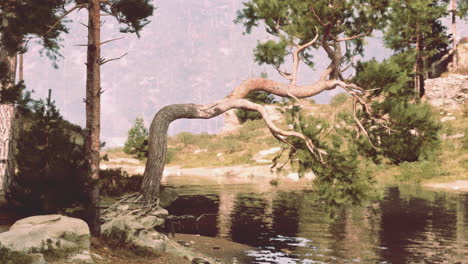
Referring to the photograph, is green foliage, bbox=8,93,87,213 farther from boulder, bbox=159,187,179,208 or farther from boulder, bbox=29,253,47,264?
boulder, bbox=159,187,179,208

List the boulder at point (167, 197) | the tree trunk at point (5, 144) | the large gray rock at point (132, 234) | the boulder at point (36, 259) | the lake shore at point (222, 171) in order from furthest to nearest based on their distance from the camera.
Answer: the lake shore at point (222, 171) < the boulder at point (167, 197) < the tree trunk at point (5, 144) < the large gray rock at point (132, 234) < the boulder at point (36, 259)

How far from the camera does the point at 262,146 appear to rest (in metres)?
63.6

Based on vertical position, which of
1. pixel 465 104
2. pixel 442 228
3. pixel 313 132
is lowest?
pixel 442 228

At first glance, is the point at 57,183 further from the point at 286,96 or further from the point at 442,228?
the point at 442,228

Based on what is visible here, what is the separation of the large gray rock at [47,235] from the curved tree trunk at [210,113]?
15.8 ft

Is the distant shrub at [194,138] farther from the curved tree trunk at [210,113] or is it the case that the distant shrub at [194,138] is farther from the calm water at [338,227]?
the curved tree trunk at [210,113]

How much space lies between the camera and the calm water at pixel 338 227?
14.9 meters

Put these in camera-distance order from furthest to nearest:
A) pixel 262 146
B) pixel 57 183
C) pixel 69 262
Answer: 1. pixel 262 146
2. pixel 57 183
3. pixel 69 262

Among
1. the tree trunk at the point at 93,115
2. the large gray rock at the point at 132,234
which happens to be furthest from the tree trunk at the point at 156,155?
the tree trunk at the point at 93,115

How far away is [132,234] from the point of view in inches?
466

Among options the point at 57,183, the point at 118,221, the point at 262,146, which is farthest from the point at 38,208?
the point at 262,146

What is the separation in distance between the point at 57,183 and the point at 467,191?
31066 mm

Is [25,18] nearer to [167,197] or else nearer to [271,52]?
[271,52]

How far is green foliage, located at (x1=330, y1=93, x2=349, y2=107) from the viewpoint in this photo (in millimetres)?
78381
